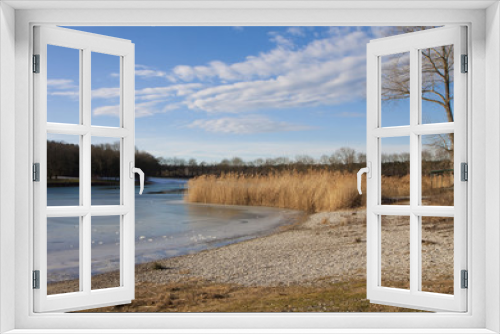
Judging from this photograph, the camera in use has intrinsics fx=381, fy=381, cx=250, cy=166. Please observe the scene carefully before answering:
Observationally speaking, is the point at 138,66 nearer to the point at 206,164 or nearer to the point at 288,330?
the point at 206,164

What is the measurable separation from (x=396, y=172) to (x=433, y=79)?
2422mm

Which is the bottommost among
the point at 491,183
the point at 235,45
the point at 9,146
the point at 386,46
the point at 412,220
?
the point at 412,220

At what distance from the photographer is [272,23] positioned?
1.92 meters

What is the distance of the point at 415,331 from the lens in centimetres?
182

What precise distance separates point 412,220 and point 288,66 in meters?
4.32

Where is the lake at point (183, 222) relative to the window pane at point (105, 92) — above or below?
below

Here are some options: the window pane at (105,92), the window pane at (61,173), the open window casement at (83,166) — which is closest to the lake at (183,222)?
the window pane at (61,173)

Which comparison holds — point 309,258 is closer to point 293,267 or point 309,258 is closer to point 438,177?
point 293,267

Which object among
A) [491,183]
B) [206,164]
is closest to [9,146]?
[491,183]

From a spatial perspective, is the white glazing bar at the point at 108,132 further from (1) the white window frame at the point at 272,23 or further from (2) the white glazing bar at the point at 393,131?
(2) the white glazing bar at the point at 393,131

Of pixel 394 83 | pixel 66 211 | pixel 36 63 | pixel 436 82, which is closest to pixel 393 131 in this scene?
pixel 436 82

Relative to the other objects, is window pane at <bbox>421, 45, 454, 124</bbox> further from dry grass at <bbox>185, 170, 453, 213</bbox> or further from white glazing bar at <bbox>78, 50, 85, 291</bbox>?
dry grass at <bbox>185, 170, 453, 213</bbox>

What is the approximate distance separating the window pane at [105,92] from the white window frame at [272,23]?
40cm

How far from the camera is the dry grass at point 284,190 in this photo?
6035mm
